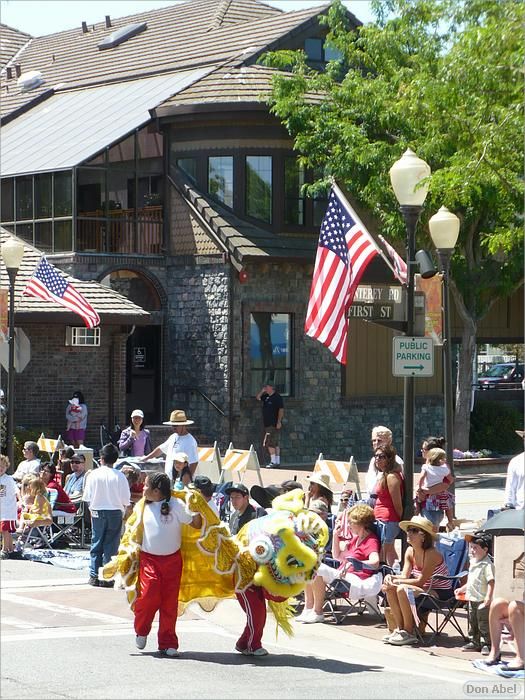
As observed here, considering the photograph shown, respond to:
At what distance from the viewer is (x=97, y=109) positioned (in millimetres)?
33094

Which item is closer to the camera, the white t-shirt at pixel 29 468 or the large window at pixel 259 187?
the white t-shirt at pixel 29 468

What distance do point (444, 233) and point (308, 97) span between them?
47.0 feet

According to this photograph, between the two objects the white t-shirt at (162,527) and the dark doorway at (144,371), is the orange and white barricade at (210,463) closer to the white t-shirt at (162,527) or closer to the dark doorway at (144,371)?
the white t-shirt at (162,527)

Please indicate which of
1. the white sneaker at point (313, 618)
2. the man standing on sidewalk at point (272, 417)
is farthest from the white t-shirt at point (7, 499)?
the man standing on sidewalk at point (272, 417)

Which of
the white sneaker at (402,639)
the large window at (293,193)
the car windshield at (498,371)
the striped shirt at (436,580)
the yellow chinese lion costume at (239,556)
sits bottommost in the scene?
the white sneaker at (402,639)

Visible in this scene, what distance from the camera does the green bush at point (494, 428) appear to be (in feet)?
106

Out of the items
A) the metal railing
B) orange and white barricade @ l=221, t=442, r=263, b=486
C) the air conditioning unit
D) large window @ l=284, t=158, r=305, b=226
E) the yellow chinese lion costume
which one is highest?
the air conditioning unit

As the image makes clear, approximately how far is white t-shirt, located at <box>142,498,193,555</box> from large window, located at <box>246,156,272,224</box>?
63.8ft

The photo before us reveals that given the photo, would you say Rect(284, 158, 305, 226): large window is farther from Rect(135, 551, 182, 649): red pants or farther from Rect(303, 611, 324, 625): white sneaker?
Rect(135, 551, 182, 649): red pants

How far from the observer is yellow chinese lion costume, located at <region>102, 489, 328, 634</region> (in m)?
10.9

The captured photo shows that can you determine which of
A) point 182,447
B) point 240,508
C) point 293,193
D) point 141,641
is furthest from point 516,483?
point 293,193

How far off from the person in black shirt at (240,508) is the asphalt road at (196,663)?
0.96 m

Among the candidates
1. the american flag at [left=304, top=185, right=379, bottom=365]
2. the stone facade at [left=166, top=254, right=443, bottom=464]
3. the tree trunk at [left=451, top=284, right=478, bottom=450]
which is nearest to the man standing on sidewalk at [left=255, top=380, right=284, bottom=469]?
the stone facade at [left=166, top=254, right=443, bottom=464]

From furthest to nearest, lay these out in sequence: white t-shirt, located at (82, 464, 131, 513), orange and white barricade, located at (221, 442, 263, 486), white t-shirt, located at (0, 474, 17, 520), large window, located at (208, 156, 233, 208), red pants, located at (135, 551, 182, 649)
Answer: large window, located at (208, 156, 233, 208)
orange and white barricade, located at (221, 442, 263, 486)
white t-shirt, located at (0, 474, 17, 520)
white t-shirt, located at (82, 464, 131, 513)
red pants, located at (135, 551, 182, 649)
